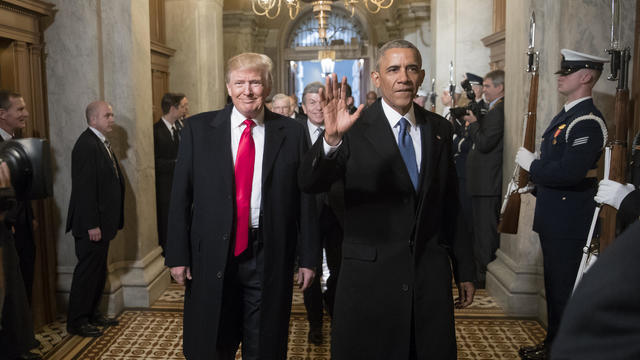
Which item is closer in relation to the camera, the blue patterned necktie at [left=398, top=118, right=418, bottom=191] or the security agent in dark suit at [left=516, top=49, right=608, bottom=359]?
the blue patterned necktie at [left=398, top=118, right=418, bottom=191]

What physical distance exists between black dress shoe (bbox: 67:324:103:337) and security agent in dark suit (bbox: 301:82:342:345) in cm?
175

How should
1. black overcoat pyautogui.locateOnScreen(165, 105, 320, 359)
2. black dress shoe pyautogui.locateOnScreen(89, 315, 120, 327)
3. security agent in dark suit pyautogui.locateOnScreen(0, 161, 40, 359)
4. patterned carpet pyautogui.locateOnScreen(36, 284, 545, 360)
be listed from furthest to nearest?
black dress shoe pyautogui.locateOnScreen(89, 315, 120, 327)
patterned carpet pyautogui.locateOnScreen(36, 284, 545, 360)
security agent in dark suit pyautogui.locateOnScreen(0, 161, 40, 359)
black overcoat pyautogui.locateOnScreen(165, 105, 320, 359)

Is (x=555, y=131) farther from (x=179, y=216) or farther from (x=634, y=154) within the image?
(x=179, y=216)

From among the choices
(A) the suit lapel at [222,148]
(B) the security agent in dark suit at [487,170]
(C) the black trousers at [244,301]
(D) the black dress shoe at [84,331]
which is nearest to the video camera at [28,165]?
(A) the suit lapel at [222,148]

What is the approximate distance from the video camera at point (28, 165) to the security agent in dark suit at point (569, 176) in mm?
2946

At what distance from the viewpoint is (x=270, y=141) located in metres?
2.85

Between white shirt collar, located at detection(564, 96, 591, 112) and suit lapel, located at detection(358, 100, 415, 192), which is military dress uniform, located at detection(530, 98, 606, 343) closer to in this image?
white shirt collar, located at detection(564, 96, 591, 112)

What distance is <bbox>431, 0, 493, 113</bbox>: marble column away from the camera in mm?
8492

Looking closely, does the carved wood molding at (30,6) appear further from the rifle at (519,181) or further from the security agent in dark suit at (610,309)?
the security agent in dark suit at (610,309)

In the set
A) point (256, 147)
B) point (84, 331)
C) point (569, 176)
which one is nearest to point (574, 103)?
point (569, 176)

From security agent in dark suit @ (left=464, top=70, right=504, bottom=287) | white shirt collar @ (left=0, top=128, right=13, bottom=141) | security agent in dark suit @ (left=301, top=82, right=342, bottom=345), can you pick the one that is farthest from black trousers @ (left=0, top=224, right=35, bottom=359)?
security agent in dark suit @ (left=464, top=70, right=504, bottom=287)

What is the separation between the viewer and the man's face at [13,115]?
394 cm

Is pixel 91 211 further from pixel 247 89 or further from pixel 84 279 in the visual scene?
pixel 247 89

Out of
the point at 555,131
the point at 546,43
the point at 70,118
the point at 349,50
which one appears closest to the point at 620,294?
the point at 555,131
